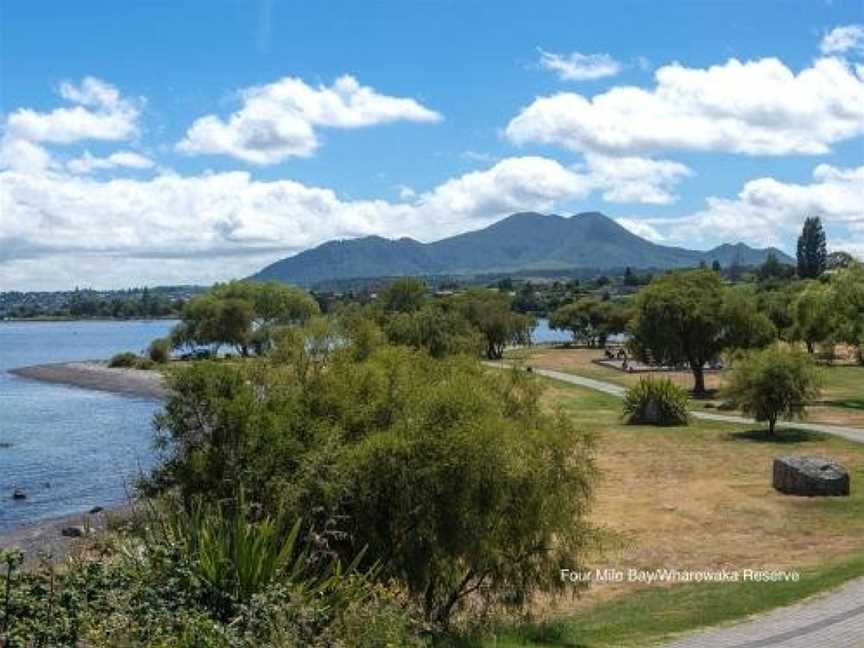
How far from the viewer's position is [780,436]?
43.8m

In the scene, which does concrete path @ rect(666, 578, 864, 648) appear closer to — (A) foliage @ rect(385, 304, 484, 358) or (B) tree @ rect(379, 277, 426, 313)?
(A) foliage @ rect(385, 304, 484, 358)

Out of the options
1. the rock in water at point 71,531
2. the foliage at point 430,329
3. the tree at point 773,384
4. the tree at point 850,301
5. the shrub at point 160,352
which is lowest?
the rock in water at point 71,531

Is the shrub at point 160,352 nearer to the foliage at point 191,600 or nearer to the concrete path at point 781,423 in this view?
the concrete path at point 781,423

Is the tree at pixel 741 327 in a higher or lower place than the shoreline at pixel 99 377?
higher

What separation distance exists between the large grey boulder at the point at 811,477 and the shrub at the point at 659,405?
16.7 meters

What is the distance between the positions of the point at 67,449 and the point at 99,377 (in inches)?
2002

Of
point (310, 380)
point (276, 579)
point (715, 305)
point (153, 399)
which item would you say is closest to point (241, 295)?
point (153, 399)

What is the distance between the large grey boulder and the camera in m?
31.2

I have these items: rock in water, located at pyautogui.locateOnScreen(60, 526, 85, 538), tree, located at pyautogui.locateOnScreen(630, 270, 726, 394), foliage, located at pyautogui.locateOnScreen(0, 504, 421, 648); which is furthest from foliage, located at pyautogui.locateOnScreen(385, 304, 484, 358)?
foliage, located at pyautogui.locateOnScreen(0, 504, 421, 648)

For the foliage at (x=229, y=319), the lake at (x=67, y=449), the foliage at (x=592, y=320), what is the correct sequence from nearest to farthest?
the lake at (x=67, y=449)
the foliage at (x=229, y=319)
the foliage at (x=592, y=320)

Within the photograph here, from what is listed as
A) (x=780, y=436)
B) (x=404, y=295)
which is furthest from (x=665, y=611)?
(x=404, y=295)

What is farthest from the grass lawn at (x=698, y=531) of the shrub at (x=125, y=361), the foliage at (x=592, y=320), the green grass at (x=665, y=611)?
the shrub at (x=125, y=361)

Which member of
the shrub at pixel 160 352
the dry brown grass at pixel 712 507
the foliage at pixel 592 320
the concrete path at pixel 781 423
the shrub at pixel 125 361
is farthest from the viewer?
the foliage at pixel 592 320

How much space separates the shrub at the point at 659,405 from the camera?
4922cm
